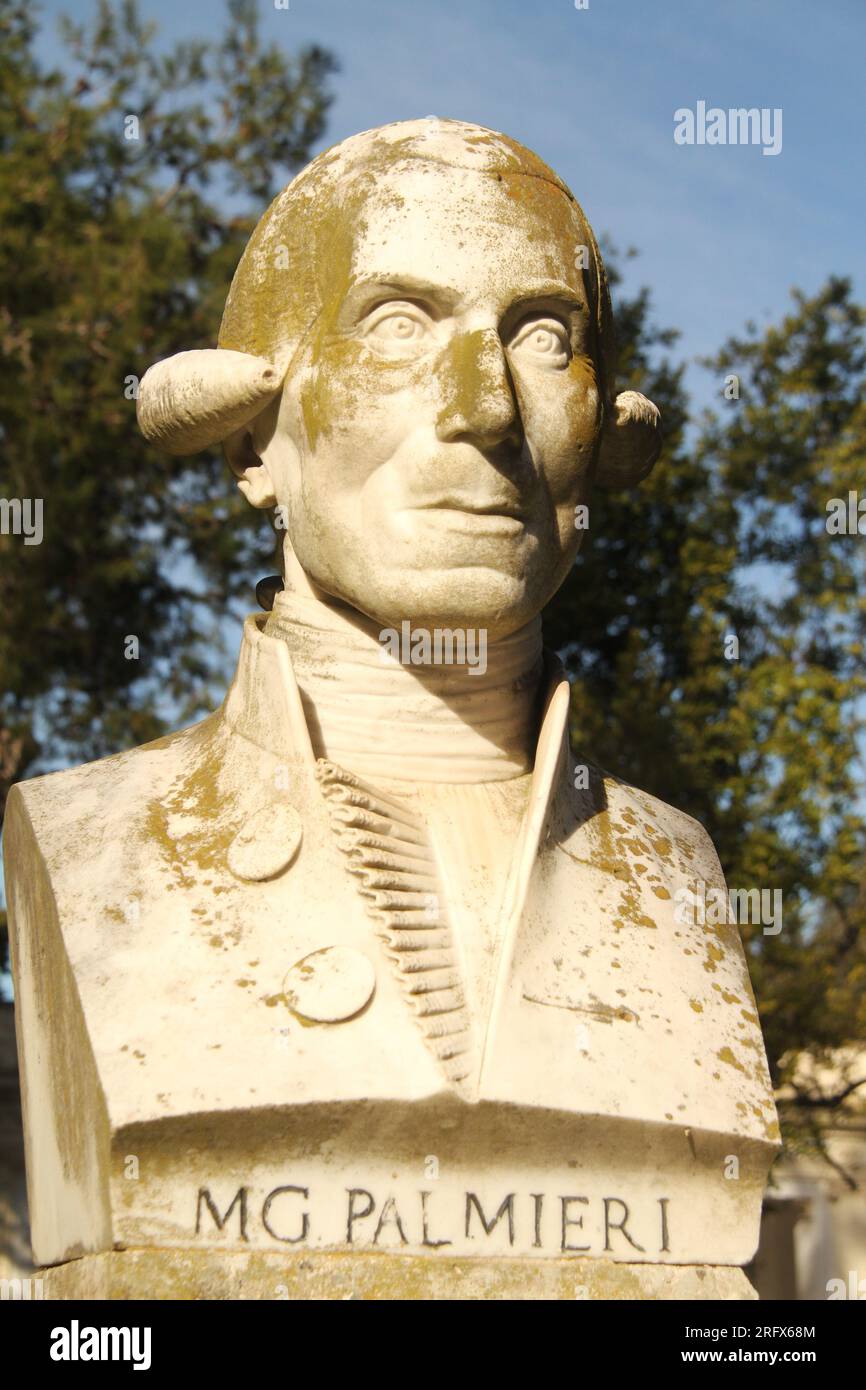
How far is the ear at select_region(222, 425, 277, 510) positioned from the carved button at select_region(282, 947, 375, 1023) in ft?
3.84

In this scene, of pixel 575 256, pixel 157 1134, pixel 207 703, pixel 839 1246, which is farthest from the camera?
pixel 839 1246

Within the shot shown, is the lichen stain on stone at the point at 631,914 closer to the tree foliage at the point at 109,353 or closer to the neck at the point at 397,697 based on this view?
the neck at the point at 397,697

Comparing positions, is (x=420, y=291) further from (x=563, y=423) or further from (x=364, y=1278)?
(x=364, y=1278)

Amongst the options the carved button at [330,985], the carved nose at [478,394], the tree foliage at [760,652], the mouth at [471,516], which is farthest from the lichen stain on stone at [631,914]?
the tree foliage at [760,652]

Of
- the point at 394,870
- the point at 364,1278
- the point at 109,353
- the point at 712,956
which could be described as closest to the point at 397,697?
the point at 394,870

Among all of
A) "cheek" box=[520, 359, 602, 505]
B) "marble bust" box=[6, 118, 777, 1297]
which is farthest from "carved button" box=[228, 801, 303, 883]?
"cheek" box=[520, 359, 602, 505]

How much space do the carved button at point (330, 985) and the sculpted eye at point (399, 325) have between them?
1.31 m

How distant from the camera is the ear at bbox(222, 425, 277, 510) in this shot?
487 centimetres

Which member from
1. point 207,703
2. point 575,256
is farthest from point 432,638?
point 207,703

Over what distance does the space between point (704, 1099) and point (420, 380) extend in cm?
162

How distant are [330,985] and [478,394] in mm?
1252

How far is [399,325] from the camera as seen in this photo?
14.8 feet

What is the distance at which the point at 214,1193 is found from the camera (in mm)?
4031

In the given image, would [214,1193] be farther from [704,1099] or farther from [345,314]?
[345,314]
